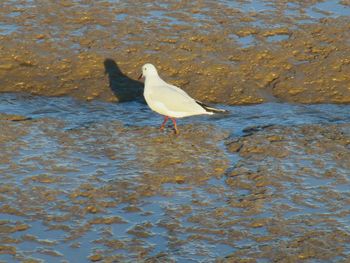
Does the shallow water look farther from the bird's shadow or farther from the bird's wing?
the bird's shadow

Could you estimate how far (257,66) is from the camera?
45.1ft

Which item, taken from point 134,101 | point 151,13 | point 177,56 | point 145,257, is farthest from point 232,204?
point 151,13

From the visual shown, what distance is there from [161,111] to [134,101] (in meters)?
1.54

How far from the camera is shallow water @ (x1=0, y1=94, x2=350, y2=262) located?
8.55 metres

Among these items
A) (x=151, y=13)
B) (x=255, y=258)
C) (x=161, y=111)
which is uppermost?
(x=151, y=13)

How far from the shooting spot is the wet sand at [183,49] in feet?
43.6

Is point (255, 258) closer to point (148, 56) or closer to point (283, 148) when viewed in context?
point (283, 148)

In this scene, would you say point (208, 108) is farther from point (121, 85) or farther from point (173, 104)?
point (121, 85)

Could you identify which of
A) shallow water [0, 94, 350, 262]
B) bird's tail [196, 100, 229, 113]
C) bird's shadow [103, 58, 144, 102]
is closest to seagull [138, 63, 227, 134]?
bird's tail [196, 100, 229, 113]

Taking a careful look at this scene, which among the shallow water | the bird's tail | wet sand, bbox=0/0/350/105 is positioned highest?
wet sand, bbox=0/0/350/105

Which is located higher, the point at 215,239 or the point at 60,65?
the point at 60,65

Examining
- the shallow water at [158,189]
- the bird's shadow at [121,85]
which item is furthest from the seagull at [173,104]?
the bird's shadow at [121,85]

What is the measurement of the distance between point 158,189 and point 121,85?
388 cm

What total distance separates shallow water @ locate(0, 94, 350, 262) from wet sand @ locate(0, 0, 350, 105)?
0.77 metres
